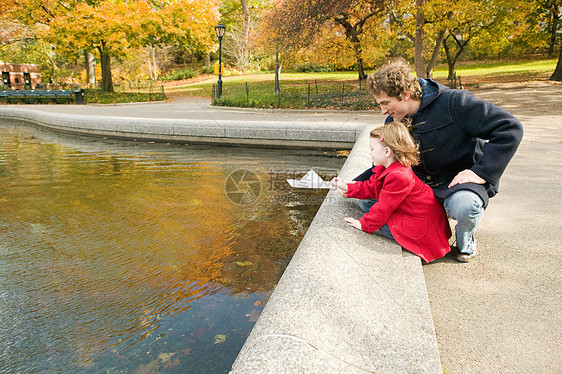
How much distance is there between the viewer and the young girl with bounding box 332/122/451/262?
2.80m

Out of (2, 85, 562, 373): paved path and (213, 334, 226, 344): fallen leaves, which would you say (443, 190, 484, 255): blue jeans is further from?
(213, 334, 226, 344): fallen leaves

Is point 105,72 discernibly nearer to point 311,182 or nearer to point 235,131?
point 235,131

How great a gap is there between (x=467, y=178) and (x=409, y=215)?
462 millimetres

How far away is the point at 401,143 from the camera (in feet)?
9.35

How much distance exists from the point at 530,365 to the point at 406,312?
0.59 meters

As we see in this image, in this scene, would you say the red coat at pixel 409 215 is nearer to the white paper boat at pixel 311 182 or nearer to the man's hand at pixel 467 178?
the man's hand at pixel 467 178

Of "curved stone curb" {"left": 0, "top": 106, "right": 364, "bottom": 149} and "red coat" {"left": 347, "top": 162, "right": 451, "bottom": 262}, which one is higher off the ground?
"curved stone curb" {"left": 0, "top": 106, "right": 364, "bottom": 149}

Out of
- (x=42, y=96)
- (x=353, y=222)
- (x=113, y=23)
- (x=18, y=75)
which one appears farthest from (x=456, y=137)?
(x=18, y=75)

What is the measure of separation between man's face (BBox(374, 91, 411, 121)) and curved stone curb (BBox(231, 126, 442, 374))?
1.00 metres

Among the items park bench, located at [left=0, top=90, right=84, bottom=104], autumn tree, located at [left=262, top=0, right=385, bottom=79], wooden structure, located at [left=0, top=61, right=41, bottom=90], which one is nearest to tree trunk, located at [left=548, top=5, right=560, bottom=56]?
autumn tree, located at [left=262, top=0, right=385, bottom=79]

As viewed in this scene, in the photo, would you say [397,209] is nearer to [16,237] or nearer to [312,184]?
[312,184]

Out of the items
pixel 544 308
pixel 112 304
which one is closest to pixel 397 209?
pixel 544 308

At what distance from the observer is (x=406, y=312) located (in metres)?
1.98

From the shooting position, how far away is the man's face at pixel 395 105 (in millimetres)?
2955
